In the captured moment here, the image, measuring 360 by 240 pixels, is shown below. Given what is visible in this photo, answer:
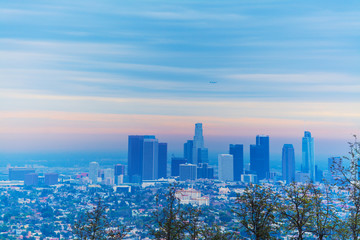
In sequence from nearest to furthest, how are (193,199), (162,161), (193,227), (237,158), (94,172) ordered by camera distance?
(193,227) < (193,199) < (162,161) < (237,158) < (94,172)

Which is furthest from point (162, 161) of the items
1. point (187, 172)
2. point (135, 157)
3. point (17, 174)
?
point (17, 174)

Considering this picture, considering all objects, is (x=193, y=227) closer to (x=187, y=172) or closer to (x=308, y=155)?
(x=187, y=172)

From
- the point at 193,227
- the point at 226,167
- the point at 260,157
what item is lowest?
the point at 226,167

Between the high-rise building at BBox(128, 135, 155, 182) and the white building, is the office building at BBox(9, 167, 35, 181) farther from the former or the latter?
the white building

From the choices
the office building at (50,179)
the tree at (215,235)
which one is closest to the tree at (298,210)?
the tree at (215,235)

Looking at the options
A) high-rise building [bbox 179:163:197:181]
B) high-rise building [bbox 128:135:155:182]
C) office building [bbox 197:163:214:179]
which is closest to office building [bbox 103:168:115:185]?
high-rise building [bbox 128:135:155:182]

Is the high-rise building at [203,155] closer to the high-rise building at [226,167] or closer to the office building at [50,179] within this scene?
the high-rise building at [226,167]

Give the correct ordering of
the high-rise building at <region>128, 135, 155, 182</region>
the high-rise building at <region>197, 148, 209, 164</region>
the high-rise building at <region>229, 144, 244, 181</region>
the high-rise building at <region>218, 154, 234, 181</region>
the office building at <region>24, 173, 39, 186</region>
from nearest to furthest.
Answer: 1. the office building at <region>24, 173, 39, 186</region>
2. the high-rise building at <region>218, 154, 234, 181</region>
3. the high-rise building at <region>229, 144, 244, 181</region>
4. the high-rise building at <region>128, 135, 155, 182</region>
5. the high-rise building at <region>197, 148, 209, 164</region>

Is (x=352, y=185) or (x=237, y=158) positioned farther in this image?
→ (x=237, y=158)
